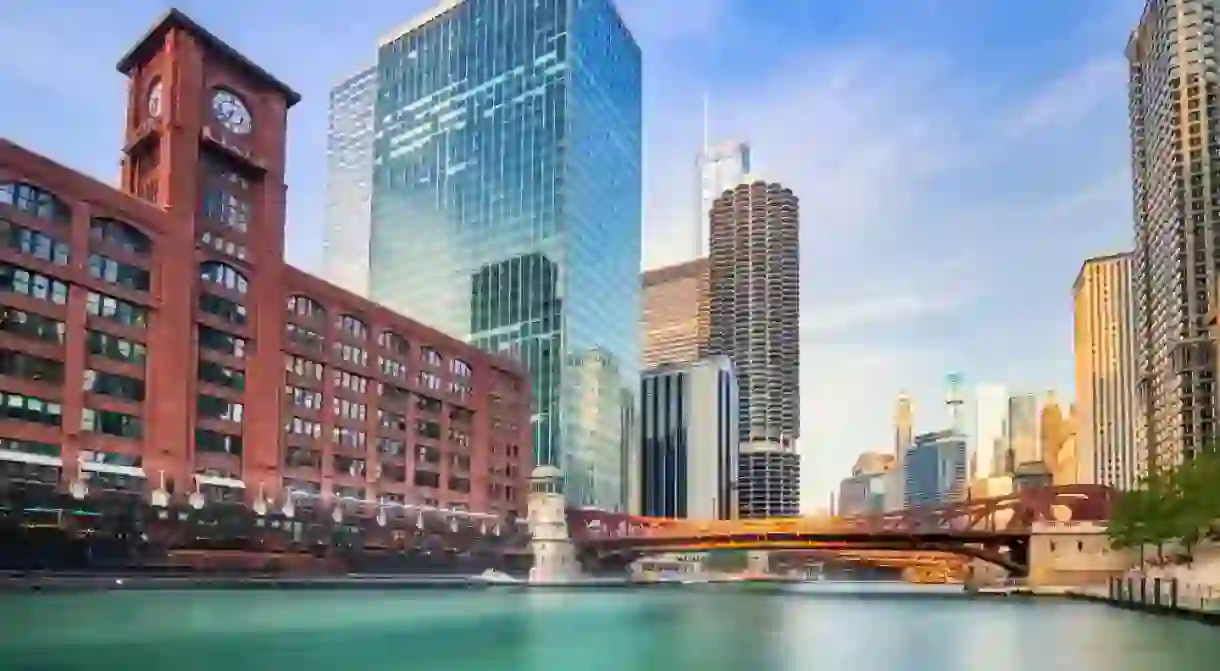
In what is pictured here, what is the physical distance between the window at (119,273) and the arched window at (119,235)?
4.37 feet

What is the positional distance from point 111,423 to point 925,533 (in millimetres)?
80981

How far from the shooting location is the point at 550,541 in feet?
555

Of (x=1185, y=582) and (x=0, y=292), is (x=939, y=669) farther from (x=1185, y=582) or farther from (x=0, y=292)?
(x=0, y=292)

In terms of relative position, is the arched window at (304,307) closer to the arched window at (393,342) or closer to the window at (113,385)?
the arched window at (393,342)

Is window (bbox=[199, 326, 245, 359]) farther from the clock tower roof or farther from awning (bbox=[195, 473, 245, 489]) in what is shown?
the clock tower roof

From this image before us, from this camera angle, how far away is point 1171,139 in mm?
195500

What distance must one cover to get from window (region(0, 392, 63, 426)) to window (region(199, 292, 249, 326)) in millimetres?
20431

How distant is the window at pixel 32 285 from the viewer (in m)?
89.1

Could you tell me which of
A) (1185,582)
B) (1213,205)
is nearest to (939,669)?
(1185,582)

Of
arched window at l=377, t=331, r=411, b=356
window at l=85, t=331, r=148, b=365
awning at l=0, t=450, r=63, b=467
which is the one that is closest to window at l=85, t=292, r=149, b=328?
window at l=85, t=331, r=148, b=365

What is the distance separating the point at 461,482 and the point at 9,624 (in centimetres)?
9926

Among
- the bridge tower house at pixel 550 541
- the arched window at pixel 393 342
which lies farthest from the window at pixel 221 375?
the bridge tower house at pixel 550 541

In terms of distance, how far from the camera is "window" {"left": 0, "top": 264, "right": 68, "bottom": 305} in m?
89.1

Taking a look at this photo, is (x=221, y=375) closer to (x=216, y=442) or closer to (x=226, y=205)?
(x=216, y=442)
